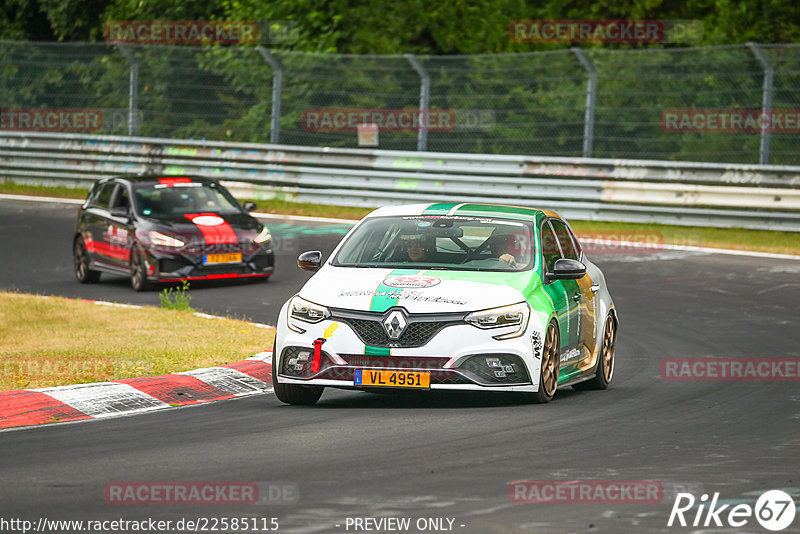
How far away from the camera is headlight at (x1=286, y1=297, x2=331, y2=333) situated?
33.0 ft

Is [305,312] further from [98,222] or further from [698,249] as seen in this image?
[698,249]

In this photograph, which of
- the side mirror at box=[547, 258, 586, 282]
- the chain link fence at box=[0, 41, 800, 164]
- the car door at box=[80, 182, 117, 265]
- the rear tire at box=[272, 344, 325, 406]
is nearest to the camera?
the rear tire at box=[272, 344, 325, 406]

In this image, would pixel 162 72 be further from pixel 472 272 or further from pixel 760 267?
pixel 472 272

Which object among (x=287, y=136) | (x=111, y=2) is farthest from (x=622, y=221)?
(x=111, y=2)

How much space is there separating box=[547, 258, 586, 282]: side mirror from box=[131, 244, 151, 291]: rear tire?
9.16 metres

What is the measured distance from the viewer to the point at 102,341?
13.4 meters

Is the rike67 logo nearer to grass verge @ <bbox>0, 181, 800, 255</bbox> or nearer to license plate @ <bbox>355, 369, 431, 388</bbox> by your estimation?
license plate @ <bbox>355, 369, 431, 388</bbox>

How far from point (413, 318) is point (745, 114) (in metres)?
16.1

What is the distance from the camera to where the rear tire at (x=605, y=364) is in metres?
11.6

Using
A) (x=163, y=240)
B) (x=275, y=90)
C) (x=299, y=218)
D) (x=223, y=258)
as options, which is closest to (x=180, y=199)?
(x=163, y=240)

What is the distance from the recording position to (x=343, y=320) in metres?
9.95

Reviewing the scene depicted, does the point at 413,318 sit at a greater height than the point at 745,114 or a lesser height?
lesser

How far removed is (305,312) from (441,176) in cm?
1677

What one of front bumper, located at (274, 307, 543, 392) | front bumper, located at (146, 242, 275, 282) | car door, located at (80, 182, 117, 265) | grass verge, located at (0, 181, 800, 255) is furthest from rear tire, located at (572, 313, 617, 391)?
grass verge, located at (0, 181, 800, 255)
